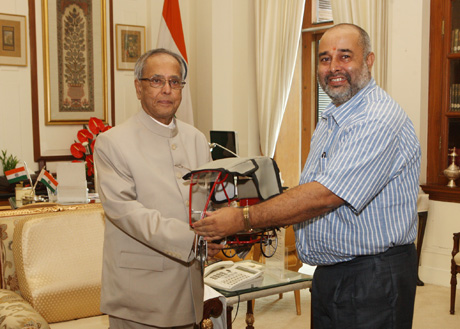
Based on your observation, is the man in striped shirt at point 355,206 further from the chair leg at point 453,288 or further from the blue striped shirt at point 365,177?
the chair leg at point 453,288

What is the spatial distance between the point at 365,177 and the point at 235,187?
1.43 feet

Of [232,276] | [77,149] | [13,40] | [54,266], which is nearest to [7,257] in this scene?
[54,266]

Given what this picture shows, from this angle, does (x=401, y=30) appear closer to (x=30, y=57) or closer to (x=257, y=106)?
(x=257, y=106)

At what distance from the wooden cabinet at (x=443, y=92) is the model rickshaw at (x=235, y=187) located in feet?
11.7

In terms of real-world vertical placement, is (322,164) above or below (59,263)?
above

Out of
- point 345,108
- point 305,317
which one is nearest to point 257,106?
point 305,317

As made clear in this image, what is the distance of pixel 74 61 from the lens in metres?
6.21

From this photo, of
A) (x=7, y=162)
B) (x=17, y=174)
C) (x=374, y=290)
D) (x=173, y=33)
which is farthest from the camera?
(x=173, y=33)

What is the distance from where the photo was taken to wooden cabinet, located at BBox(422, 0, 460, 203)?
507 cm

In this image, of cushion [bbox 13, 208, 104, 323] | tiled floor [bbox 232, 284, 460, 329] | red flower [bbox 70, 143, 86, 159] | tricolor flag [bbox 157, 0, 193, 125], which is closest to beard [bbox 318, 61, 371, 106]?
cushion [bbox 13, 208, 104, 323]

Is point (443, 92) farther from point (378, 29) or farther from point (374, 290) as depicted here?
point (374, 290)

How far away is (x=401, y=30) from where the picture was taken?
203 inches

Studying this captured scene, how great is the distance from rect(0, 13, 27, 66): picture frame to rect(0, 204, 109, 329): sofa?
3379mm

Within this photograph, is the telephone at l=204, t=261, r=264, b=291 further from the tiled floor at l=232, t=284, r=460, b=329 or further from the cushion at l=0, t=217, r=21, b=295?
the cushion at l=0, t=217, r=21, b=295
